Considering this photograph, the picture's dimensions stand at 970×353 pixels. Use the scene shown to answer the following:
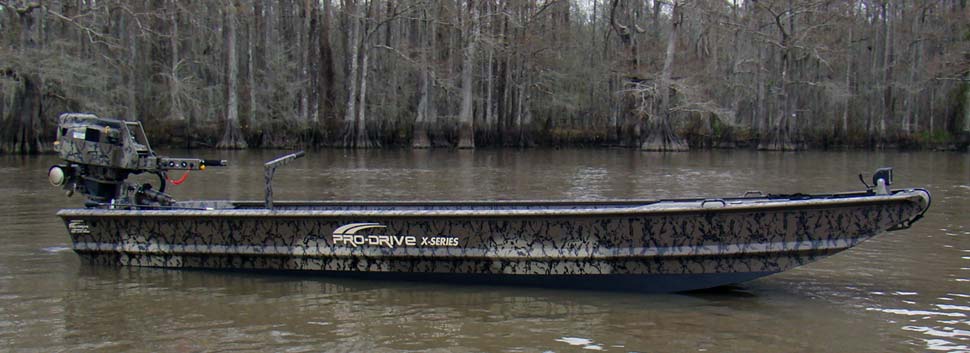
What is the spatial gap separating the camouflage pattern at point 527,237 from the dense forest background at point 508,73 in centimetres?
2882

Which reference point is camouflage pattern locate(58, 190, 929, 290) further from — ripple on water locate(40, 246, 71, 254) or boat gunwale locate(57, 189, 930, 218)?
ripple on water locate(40, 246, 71, 254)

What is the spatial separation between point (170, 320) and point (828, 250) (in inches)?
215

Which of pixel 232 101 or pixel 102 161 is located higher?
pixel 232 101

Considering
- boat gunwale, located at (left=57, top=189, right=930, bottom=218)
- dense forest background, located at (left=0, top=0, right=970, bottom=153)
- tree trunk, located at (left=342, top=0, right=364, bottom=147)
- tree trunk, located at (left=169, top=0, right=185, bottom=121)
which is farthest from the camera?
tree trunk, located at (left=342, top=0, right=364, bottom=147)

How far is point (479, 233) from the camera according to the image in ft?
25.1

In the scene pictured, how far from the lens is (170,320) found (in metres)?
6.95

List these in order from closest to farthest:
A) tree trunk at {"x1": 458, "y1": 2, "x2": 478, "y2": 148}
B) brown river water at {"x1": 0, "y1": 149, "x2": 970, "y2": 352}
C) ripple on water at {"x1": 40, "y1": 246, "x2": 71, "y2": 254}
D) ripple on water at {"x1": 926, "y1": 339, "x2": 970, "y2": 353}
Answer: ripple on water at {"x1": 926, "y1": 339, "x2": 970, "y2": 353} → brown river water at {"x1": 0, "y1": 149, "x2": 970, "y2": 352} → ripple on water at {"x1": 40, "y1": 246, "x2": 71, "y2": 254} → tree trunk at {"x1": 458, "y1": 2, "x2": 478, "y2": 148}

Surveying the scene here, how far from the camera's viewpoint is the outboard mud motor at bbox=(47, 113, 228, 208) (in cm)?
885

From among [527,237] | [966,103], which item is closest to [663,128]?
[966,103]

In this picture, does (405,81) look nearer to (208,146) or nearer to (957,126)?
(208,146)

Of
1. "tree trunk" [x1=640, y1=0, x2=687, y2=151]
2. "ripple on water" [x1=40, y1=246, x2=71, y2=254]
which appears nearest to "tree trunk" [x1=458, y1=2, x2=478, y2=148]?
"tree trunk" [x1=640, y1=0, x2=687, y2=151]

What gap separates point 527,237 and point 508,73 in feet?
144

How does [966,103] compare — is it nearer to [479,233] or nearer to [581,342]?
[479,233]

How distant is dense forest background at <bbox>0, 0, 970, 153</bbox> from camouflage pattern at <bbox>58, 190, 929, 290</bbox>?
2882cm
